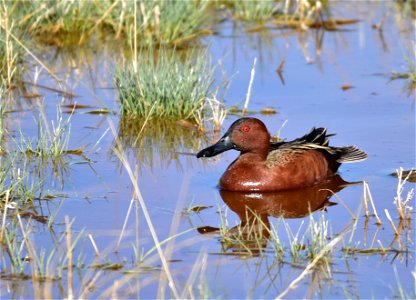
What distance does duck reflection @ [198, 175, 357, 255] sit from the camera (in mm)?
5746

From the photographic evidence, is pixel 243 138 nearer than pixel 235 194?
No

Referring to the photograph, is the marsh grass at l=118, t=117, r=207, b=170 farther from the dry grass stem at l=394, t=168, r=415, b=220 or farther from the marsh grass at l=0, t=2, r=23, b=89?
the dry grass stem at l=394, t=168, r=415, b=220

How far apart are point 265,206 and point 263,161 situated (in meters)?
0.58

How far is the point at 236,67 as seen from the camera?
10.6 meters

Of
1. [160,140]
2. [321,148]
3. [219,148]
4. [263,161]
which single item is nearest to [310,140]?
[321,148]

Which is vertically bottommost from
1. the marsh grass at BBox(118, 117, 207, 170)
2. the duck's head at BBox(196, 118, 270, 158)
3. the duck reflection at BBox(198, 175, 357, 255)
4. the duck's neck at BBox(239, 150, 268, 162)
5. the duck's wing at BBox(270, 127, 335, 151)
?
the duck reflection at BBox(198, 175, 357, 255)

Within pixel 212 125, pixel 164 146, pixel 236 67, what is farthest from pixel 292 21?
pixel 164 146

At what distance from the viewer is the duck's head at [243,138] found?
726 cm

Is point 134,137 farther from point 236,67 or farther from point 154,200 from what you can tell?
point 236,67

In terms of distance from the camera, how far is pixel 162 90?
866 cm

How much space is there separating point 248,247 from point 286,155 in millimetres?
1875


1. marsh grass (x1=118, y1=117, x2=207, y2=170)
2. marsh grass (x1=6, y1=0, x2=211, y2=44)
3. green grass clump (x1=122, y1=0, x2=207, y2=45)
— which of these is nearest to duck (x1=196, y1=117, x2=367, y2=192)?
marsh grass (x1=118, y1=117, x2=207, y2=170)

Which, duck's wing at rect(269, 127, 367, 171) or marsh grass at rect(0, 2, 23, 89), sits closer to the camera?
duck's wing at rect(269, 127, 367, 171)

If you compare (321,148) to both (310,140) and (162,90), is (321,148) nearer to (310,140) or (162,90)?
(310,140)
